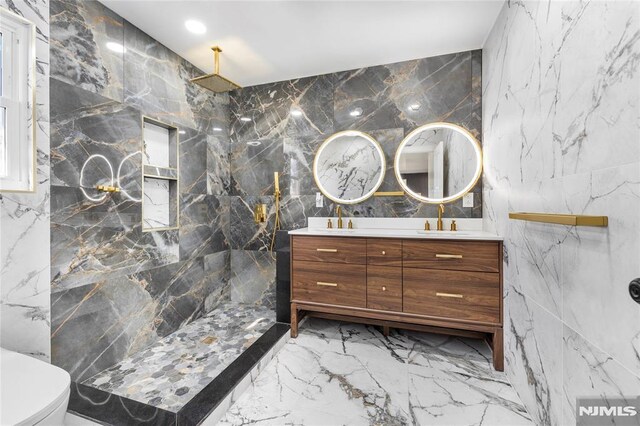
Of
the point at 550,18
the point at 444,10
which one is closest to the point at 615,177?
the point at 550,18

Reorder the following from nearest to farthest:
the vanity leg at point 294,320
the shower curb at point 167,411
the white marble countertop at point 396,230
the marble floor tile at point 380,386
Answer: the shower curb at point 167,411, the marble floor tile at point 380,386, the white marble countertop at point 396,230, the vanity leg at point 294,320

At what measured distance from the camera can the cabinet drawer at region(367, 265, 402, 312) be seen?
200 cm

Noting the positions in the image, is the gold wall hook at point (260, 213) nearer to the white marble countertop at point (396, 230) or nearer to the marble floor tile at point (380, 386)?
the white marble countertop at point (396, 230)

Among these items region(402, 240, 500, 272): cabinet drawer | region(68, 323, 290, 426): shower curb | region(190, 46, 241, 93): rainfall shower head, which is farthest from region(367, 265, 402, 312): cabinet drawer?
region(190, 46, 241, 93): rainfall shower head

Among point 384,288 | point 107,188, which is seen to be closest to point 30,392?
point 107,188

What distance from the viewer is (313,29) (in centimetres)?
207

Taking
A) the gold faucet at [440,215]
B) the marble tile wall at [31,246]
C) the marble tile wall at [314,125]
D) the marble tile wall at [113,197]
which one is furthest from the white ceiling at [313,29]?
the gold faucet at [440,215]

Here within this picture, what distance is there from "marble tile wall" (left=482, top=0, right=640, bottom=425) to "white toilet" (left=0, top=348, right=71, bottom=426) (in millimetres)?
1844

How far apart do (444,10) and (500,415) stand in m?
2.51

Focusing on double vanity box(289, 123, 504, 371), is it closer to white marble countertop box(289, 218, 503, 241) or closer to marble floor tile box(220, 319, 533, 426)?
white marble countertop box(289, 218, 503, 241)

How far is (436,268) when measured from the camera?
6.27 ft

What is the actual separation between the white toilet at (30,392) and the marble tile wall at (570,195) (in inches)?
72.6

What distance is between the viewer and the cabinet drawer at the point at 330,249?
82.6 inches

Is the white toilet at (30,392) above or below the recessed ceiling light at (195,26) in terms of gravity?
below
